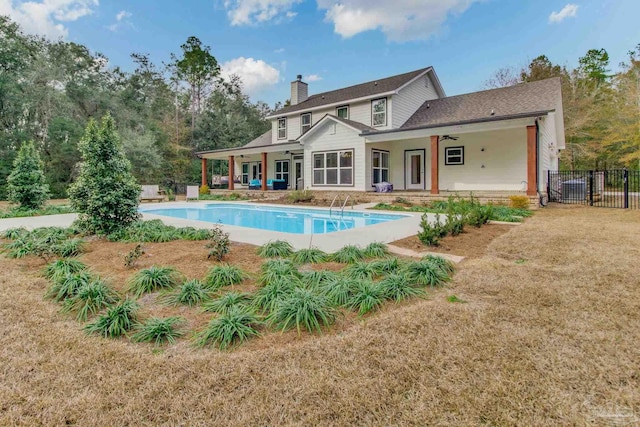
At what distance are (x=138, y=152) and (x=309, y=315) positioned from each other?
24083 millimetres

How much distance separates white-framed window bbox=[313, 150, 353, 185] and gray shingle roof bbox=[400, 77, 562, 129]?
11.4 feet

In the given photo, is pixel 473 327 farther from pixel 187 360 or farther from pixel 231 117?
pixel 231 117

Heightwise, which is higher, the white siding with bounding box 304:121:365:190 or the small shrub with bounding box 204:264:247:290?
the white siding with bounding box 304:121:365:190

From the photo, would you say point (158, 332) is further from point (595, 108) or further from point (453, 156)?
point (595, 108)

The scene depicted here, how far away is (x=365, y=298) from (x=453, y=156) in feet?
49.8

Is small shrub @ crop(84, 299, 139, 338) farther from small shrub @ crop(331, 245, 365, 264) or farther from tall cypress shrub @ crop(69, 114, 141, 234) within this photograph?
tall cypress shrub @ crop(69, 114, 141, 234)

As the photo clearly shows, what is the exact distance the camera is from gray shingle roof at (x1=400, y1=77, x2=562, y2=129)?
618 inches

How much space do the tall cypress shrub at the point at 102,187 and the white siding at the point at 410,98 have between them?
14.6m

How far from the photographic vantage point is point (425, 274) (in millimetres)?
4547

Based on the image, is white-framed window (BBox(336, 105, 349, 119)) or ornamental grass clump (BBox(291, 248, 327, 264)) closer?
ornamental grass clump (BBox(291, 248, 327, 264))

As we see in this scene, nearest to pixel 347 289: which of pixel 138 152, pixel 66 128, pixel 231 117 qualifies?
pixel 138 152

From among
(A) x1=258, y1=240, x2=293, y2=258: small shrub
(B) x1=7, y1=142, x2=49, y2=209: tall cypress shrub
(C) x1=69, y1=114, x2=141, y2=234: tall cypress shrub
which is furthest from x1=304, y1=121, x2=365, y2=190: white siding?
(B) x1=7, y1=142, x2=49, y2=209: tall cypress shrub

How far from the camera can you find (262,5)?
19.0 metres

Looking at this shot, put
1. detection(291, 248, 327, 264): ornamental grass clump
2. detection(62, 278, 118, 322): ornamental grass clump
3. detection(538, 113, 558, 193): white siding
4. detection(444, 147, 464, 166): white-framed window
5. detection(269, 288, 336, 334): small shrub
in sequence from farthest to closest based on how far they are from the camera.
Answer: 1. detection(444, 147, 464, 166): white-framed window
2. detection(538, 113, 558, 193): white siding
3. detection(291, 248, 327, 264): ornamental grass clump
4. detection(62, 278, 118, 322): ornamental grass clump
5. detection(269, 288, 336, 334): small shrub
